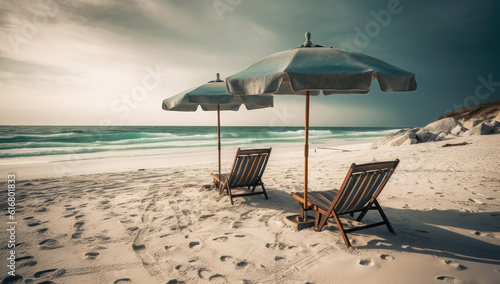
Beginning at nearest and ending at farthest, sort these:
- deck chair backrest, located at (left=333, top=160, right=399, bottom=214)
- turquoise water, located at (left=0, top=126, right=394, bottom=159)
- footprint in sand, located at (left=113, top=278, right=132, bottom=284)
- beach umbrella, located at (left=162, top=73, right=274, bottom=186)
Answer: footprint in sand, located at (left=113, top=278, right=132, bottom=284) → deck chair backrest, located at (left=333, top=160, right=399, bottom=214) → beach umbrella, located at (left=162, top=73, right=274, bottom=186) → turquoise water, located at (left=0, top=126, right=394, bottom=159)

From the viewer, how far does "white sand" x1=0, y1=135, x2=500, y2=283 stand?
2262mm

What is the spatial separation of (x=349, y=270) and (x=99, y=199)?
4927 mm

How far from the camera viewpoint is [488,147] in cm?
891

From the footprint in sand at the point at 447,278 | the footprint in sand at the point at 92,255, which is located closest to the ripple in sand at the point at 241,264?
the footprint in sand at the point at 92,255

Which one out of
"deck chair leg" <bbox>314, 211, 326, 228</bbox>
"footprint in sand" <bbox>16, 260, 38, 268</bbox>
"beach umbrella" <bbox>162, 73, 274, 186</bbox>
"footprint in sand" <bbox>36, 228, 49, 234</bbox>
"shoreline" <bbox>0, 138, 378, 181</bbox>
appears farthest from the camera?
"shoreline" <bbox>0, 138, 378, 181</bbox>

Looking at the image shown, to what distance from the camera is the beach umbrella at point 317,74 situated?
88.6 inches

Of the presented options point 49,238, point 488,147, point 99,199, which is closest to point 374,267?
point 49,238

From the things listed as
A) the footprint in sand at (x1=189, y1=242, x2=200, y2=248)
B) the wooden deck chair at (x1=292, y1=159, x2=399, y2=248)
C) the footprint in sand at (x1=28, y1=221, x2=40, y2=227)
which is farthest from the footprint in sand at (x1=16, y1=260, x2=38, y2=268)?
the wooden deck chair at (x1=292, y1=159, x2=399, y2=248)

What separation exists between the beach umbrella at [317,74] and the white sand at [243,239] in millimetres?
1757

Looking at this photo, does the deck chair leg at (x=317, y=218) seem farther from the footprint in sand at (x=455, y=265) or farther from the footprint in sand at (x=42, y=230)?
the footprint in sand at (x=42, y=230)

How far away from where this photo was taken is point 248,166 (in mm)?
4391

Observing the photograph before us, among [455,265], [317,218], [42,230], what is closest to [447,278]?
[455,265]

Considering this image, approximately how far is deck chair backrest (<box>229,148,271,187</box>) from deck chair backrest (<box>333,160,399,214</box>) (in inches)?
72.1

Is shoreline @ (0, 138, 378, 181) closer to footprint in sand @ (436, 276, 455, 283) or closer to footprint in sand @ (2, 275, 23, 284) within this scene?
footprint in sand @ (2, 275, 23, 284)
